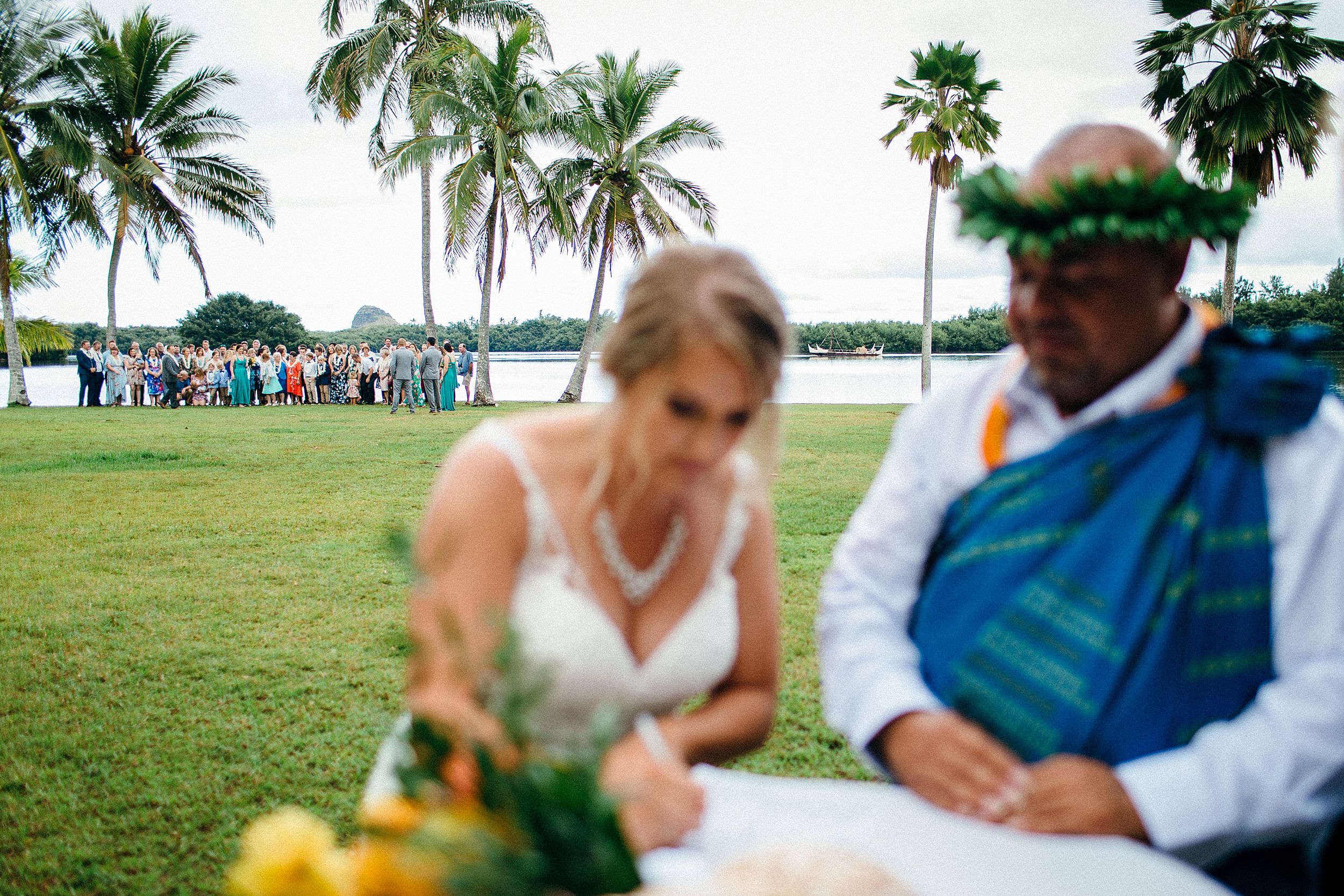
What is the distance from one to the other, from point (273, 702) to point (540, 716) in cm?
340

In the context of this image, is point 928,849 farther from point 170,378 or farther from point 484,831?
point 170,378

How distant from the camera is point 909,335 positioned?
64438 millimetres

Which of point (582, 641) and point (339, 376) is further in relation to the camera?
point (339, 376)

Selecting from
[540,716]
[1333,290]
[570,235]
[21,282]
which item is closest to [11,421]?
[21,282]

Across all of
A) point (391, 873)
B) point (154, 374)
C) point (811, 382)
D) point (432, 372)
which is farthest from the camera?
point (811, 382)

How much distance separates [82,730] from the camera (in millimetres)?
4266

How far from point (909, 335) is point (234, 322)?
44910 mm

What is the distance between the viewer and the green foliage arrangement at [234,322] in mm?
55031

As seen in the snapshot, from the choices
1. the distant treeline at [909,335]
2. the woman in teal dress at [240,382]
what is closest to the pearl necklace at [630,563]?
the woman in teal dress at [240,382]

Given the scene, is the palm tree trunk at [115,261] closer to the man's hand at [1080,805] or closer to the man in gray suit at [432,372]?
the man in gray suit at [432,372]

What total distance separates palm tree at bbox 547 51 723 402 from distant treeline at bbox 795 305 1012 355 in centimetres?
1846

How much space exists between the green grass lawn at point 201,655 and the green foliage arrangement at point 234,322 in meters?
46.6

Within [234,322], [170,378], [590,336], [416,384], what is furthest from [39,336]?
[234,322]

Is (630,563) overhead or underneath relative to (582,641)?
overhead
